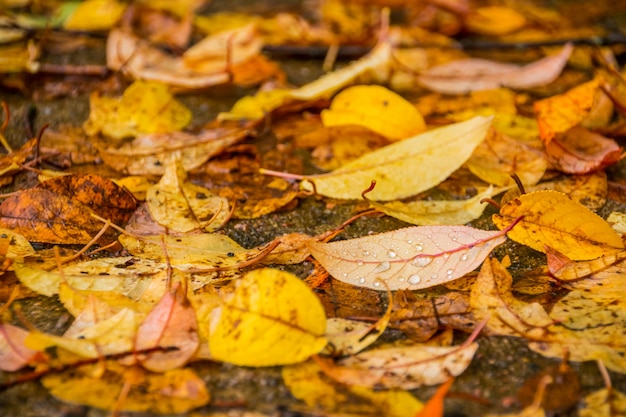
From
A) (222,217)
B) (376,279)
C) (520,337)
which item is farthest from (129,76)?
(520,337)

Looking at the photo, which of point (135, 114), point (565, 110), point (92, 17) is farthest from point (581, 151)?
point (92, 17)

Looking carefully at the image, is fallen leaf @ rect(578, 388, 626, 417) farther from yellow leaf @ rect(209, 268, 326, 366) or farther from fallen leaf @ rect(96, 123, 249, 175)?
fallen leaf @ rect(96, 123, 249, 175)

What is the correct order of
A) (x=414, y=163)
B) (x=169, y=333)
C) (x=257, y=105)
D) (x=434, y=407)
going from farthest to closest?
(x=257, y=105) < (x=414, y=163) < (x=169, y=333) < (x=434, y=407)

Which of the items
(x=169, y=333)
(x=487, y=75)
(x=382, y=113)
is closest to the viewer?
(x=169, y=333)

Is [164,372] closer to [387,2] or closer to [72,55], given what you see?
[72,55]

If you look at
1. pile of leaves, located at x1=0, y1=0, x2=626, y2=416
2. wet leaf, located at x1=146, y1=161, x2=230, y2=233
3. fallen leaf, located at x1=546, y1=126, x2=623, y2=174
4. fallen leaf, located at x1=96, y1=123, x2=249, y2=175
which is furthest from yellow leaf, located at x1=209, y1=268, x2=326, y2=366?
fallen leaf, located at x1=546, y1=126, x2=623, y2=174

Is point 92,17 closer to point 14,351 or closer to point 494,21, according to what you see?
point 494,21

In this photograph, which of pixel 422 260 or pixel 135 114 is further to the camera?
pixel 135 114
